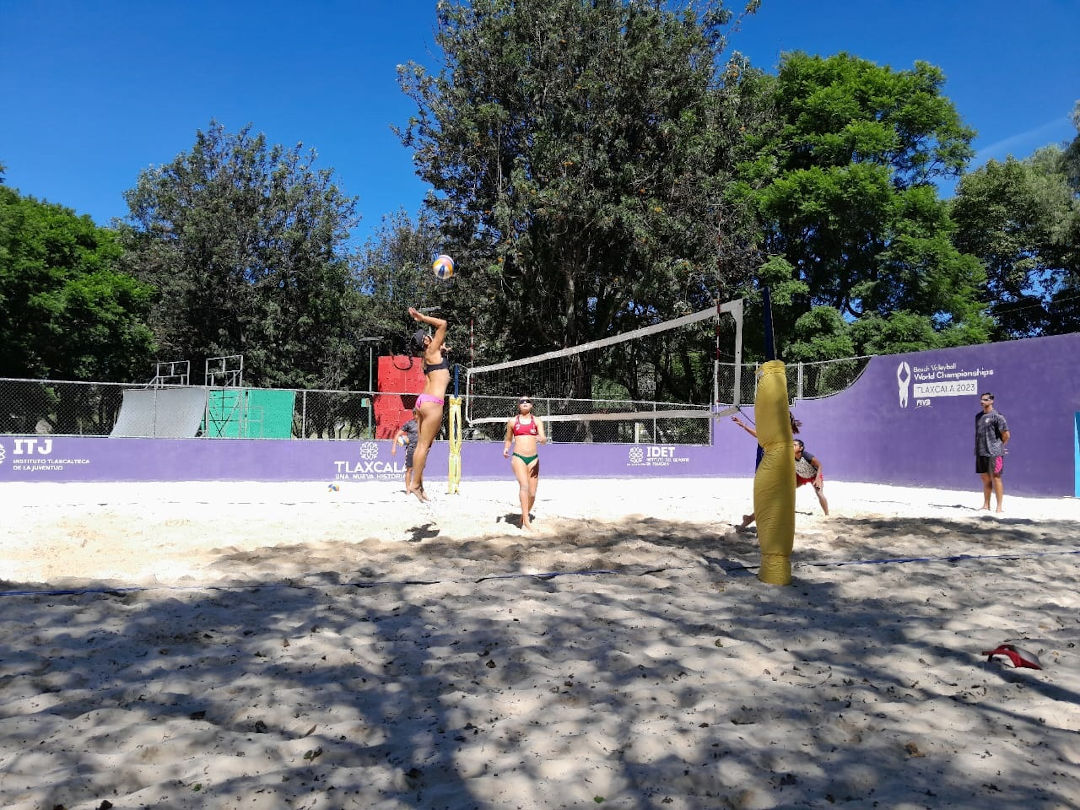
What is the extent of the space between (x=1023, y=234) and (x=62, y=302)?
122ft

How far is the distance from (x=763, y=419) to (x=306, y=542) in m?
4.52

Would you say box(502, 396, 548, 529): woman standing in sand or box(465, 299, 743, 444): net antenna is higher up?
box(465, 299, 743, 444): net antenna

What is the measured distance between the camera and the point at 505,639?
378 centimetres

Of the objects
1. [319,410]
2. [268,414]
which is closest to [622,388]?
[319,410]

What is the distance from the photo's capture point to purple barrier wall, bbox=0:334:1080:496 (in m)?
12.8

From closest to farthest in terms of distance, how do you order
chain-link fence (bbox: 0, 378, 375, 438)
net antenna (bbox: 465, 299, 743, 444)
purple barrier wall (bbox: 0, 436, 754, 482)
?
purple barrier wall (bbox: 0, 436, 754, 482)
chain-link fence (bbox: 0, 378, 375, 438)
net antenna (bbox: 465, 299, 743, 444)

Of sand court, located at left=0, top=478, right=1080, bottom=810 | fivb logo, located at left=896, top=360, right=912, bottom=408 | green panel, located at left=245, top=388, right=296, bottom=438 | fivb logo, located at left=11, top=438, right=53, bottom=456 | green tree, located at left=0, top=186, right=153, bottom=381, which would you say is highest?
green tree, located at left=0, top=186, right=153, bottom=381

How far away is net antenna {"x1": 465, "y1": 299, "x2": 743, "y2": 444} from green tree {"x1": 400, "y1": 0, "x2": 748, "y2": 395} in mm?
768

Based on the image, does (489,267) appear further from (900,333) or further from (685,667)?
(685,667)

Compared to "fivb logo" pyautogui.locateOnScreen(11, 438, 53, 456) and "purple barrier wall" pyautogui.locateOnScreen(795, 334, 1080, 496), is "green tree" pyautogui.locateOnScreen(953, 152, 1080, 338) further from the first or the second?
"fivb logo" pyautogui.locateOnScreen(11, 438, 53, 456)

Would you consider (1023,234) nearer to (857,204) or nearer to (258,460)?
(857,204)

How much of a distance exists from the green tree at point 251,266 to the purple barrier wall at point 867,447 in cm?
1487

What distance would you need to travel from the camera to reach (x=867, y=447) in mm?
16516

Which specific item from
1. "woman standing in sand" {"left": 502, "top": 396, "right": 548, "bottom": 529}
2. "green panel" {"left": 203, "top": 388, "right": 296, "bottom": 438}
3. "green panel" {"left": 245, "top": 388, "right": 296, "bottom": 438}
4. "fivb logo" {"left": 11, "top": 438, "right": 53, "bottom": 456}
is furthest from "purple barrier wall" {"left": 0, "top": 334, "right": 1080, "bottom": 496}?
"woman standing in sand" {"left": 502, "top": 396, "right": 548, "bottom": 529}
